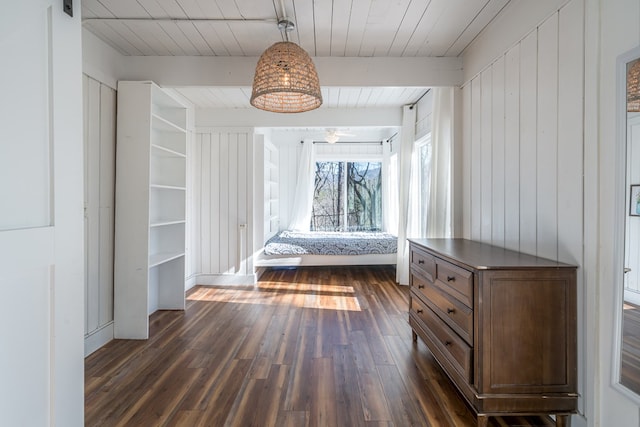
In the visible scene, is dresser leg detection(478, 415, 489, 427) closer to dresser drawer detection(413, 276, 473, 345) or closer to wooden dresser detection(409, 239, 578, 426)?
wooden dresser detection(409, 239, 578, 426)

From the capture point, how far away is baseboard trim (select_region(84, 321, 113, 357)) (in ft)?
7.84

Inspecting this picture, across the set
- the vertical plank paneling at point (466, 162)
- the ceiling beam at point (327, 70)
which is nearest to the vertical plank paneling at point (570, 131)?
the vertical plank paneling at point (466, 162)

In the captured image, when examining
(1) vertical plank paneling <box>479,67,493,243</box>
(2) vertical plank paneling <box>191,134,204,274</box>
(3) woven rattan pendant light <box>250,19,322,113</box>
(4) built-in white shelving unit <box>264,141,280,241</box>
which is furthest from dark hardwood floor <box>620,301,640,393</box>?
(4) built-in white shelving unit <box>264,141,280,241</box>

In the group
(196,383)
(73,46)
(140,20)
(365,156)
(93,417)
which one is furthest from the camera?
(365,156)

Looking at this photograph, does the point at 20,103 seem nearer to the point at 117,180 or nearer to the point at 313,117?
the point at 117,180

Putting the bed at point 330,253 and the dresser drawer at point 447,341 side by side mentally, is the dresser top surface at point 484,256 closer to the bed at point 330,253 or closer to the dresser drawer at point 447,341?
the dresser drawer at point 447,341

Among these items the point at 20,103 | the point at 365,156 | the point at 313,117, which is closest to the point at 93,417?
the point at 20,103

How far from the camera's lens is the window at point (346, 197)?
6371mm

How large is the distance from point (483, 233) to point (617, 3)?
4.90 ft

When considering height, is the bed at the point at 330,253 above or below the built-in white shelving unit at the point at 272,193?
below

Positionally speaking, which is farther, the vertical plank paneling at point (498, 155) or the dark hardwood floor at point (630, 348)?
the vertical plank paneling at point (498, 155)

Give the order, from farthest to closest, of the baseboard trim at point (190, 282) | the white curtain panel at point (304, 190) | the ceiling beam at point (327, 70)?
the white curtain panel at point (304, 190)
the baseboard trim at point (190, 282)
the ceiling beam at point (327, 70)

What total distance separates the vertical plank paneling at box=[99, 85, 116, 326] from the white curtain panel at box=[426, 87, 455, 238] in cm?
298

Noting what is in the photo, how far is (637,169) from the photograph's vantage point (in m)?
1.24
